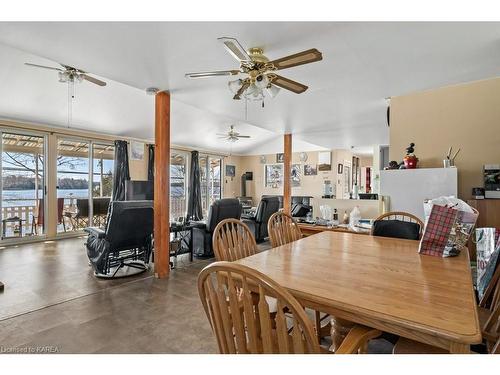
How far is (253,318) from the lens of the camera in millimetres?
913

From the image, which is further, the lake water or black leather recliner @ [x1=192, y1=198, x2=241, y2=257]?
the lake water

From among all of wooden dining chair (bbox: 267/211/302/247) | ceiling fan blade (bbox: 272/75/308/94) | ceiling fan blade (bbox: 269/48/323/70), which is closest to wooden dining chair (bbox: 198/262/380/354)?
wooden dining chair (bbox: 267/211/302/247)

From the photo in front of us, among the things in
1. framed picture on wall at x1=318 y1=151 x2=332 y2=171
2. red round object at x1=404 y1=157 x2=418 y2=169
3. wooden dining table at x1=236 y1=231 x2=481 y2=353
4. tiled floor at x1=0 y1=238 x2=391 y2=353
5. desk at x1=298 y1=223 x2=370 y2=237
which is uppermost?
framed picture on wall at x1=318 y1=151 x2=332 y2=171

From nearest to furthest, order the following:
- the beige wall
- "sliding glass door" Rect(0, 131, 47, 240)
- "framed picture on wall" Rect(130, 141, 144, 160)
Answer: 1. the beige wall
2. "sliding glass door" Rect(0, 131, 47, 240)
3. "framed picture on wall" Rect(130, 141, 144, 160)

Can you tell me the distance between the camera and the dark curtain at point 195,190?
8484 mm

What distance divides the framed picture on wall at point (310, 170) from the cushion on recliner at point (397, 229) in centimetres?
704

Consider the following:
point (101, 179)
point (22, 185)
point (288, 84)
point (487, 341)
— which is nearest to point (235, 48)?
point (288, 84)

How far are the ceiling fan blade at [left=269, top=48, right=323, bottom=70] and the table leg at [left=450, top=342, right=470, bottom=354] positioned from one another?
192 cm

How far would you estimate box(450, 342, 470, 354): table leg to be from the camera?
79 cm

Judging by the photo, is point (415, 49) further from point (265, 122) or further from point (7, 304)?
point (7, 304)

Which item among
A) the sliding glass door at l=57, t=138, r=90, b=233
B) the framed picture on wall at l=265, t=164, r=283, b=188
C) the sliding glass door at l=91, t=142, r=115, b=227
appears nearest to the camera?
the sliding glass door at l=57, t=138, r=90, b=233

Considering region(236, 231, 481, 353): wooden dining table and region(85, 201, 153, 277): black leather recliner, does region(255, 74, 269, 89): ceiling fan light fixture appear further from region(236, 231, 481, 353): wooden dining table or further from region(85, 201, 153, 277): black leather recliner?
region(85, 201, 153, 277): black leather recliner
